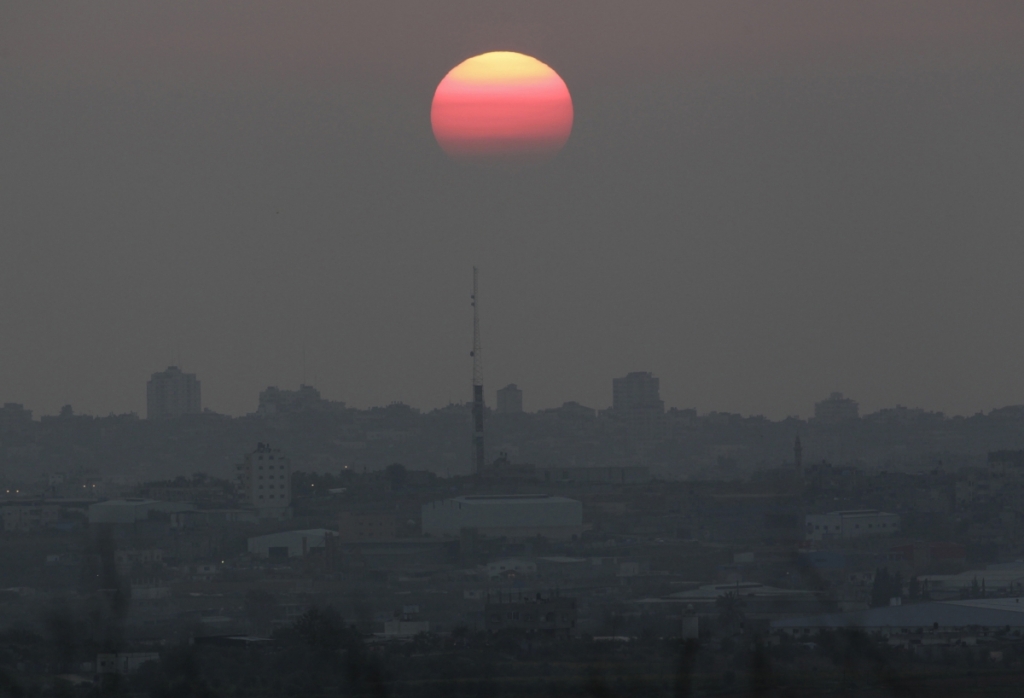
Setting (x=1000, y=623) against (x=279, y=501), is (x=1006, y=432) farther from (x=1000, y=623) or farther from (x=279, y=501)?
(x=1000, y=623)

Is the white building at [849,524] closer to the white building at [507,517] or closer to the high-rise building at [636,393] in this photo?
the white building at [507,517]

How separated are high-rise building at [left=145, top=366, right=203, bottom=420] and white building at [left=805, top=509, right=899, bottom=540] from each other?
896 inches

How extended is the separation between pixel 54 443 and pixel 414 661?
4174cm

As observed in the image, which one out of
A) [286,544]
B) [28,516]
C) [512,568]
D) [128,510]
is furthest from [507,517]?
[28,516]

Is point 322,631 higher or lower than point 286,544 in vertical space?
lower

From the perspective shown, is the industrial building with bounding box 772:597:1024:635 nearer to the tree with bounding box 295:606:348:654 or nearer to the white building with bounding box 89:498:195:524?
the tree with bounding box 295:606:348:654

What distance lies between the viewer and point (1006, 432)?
170ft

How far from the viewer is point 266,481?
39719 mm

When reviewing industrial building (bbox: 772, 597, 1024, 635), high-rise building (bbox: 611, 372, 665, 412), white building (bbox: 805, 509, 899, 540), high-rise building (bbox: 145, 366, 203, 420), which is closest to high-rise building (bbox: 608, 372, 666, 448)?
high-rise building (bbox: 611, 372, 665, 412)

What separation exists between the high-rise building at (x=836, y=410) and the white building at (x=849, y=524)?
11179 mm

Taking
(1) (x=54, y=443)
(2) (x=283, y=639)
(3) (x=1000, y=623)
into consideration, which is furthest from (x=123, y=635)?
(1) (x=54, y=443)

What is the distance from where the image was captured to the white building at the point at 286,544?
30.5 meters

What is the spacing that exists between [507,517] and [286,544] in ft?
16.6

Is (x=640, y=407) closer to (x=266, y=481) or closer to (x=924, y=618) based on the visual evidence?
(x=266, y=481)
